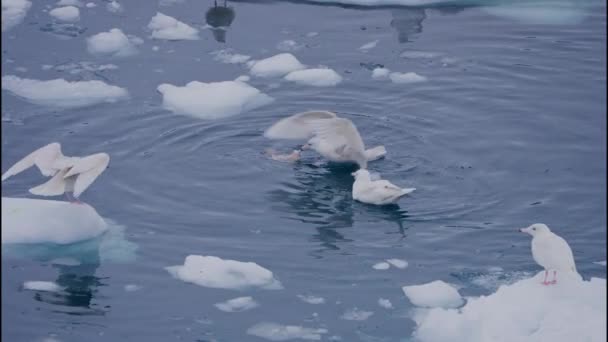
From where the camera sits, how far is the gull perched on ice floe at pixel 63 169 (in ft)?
18.6

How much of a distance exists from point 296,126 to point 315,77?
163cm

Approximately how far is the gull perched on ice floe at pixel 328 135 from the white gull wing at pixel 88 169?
1.99 metres

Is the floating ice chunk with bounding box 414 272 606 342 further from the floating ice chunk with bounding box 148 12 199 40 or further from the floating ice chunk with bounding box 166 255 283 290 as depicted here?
the floating ice chunk with bounding box 148 12 199 40

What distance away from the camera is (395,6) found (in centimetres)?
1088

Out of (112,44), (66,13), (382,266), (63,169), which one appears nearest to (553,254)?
(382,266)

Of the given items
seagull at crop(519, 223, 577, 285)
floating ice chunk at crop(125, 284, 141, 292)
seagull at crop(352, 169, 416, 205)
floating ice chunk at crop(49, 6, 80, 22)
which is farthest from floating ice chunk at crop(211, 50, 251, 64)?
seagull at crop(519, 223, 577, 285)

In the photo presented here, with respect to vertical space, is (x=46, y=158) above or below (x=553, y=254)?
above

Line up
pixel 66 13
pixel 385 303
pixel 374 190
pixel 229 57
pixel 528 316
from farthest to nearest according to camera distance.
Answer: pixel 66 13 → pixel 229 57 → pixel 374 190 → pixel 385 303 → pixel 528 316

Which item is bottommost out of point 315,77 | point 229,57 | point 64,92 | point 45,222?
point 45,222

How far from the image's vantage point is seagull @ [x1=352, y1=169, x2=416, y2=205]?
259 inches

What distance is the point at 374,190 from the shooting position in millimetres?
6625

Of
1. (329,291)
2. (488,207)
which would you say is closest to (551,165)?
(488,207)

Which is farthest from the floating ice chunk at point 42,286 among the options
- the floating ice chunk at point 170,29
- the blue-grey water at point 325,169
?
the floating ice chunk at point 170,29

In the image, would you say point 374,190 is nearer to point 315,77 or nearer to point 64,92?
point 315,77
